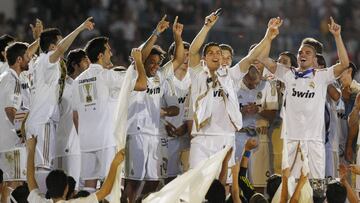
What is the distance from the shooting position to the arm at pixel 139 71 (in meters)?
14.2

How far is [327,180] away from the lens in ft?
51.3

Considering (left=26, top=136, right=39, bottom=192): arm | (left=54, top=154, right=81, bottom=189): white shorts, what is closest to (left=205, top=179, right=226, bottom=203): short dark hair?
(left=26, top=136, right=39, bottom=192): arm

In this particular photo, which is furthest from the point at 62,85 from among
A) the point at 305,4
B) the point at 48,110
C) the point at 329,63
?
the point at 305,4

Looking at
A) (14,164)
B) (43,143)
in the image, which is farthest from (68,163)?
(14,164)

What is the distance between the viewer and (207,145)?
15.1 metres

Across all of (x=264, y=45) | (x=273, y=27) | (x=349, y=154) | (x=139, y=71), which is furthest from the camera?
(x=349, y=154)

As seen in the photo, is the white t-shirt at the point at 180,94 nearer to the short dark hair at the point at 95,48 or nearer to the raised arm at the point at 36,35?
the short dark hair at the point at 95,48

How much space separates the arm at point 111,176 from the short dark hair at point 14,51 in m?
3.77

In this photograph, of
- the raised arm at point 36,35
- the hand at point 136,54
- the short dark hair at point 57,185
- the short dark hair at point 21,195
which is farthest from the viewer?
the raised arm at point 36,35

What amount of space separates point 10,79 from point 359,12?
12.6m

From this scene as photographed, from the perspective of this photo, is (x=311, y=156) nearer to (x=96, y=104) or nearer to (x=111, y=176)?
(x=96, y=104)

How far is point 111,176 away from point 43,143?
3.33 m

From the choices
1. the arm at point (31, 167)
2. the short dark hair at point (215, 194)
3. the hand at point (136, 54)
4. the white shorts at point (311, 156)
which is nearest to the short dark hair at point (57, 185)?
the arm at point (31, 167)

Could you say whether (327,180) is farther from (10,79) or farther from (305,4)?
(305,4)
